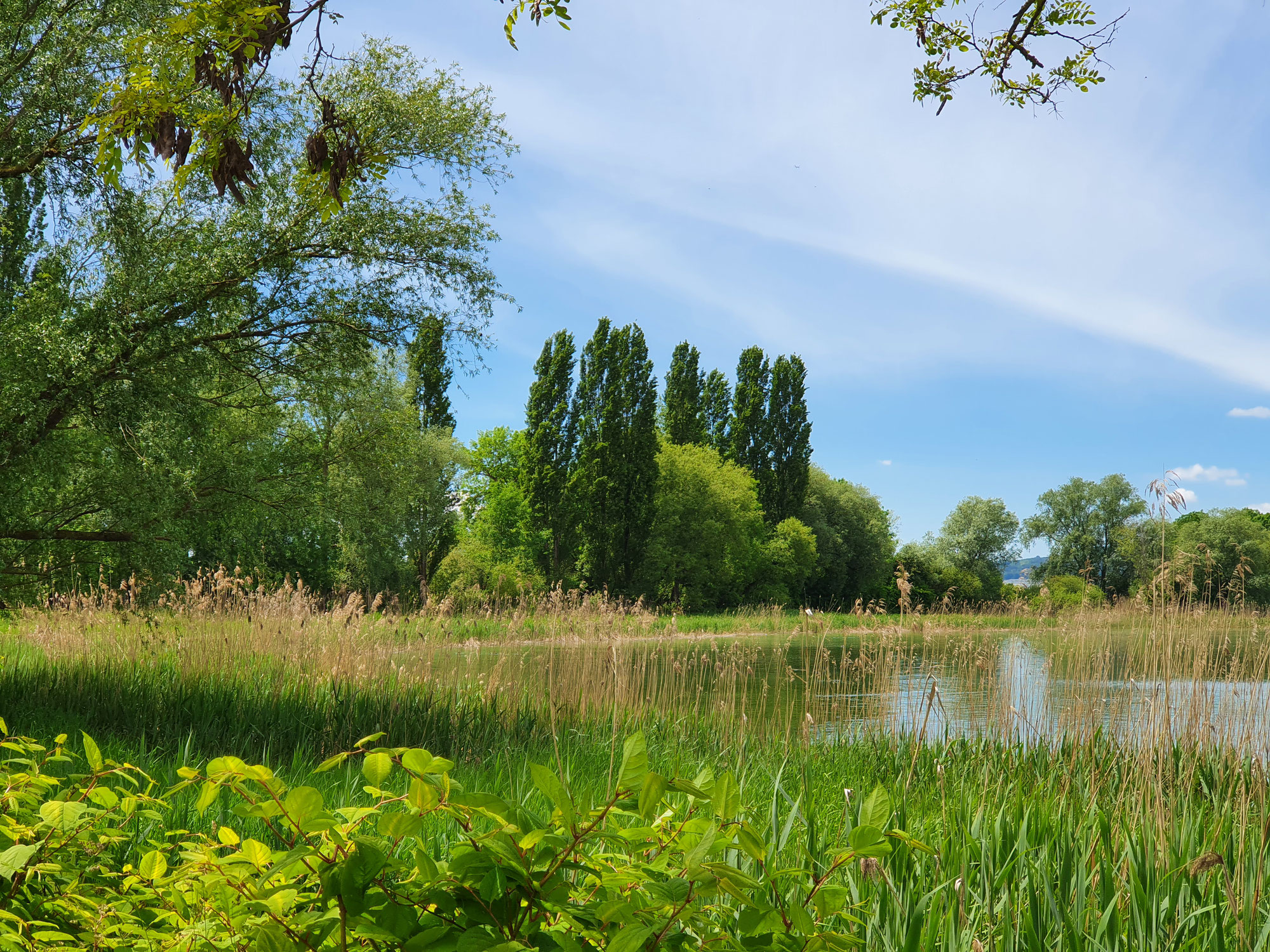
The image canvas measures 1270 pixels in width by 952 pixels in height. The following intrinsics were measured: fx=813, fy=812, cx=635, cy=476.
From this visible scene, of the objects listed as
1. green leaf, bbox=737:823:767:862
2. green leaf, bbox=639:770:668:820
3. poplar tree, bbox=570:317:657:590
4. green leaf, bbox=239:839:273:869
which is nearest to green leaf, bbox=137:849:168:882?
green leaf, bbox=239:839:273:869

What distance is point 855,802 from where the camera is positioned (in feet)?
11.0

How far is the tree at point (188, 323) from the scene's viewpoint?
7.61 m

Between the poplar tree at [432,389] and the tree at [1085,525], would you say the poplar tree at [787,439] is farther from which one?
the tree at [1085,525]

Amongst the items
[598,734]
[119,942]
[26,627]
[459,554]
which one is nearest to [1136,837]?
[119,942]

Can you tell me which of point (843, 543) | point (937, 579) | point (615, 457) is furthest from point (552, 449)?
point (937, 579)

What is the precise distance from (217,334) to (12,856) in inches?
332

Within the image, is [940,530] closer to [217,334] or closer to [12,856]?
[217,334]

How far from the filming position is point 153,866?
134 cm

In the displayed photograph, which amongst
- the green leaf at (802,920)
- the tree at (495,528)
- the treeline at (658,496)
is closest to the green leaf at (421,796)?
the green leaf at (802,920)

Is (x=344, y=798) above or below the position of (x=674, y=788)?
below

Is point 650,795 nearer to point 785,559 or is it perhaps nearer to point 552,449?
point 552,449

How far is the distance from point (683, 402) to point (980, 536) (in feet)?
94.8

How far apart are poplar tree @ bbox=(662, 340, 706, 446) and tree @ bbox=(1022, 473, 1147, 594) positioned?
31.4 m

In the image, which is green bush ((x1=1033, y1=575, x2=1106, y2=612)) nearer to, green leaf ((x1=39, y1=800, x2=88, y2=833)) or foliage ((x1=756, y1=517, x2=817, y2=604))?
green leaf ((x1=39, y1=800, x2=88, y2=833))
